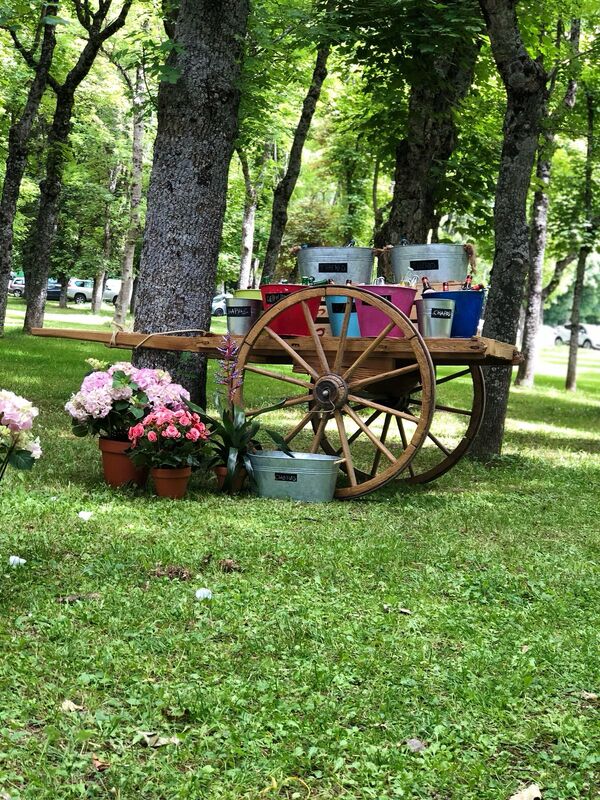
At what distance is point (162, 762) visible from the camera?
264 centimetres

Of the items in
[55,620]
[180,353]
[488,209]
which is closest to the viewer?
[55,620]

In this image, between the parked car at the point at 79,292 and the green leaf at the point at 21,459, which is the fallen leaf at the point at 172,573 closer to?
the green leaf at the point at 21,459

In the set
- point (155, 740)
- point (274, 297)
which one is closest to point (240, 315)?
point (274, 297)

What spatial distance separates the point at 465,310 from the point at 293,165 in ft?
26.9

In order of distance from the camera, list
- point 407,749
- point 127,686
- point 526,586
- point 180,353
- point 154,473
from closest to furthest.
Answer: point 407,749
point 127,686
point 526,586
point 154,473
point 180,353

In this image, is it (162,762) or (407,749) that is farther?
(407,749)

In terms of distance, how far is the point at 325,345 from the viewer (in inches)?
272

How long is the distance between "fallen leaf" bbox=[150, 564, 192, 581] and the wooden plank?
2.74 m

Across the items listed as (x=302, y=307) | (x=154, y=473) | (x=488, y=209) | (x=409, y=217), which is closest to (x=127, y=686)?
(x=154, y=473)

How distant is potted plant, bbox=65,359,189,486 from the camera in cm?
607

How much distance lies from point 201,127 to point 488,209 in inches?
240

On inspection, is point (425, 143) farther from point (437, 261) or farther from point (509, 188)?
point (437, 261)

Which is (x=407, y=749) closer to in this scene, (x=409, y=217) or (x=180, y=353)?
(x=180, y=353)

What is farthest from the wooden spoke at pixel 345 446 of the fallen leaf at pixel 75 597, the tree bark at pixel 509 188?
the fallen leaf at pixel 75 597
